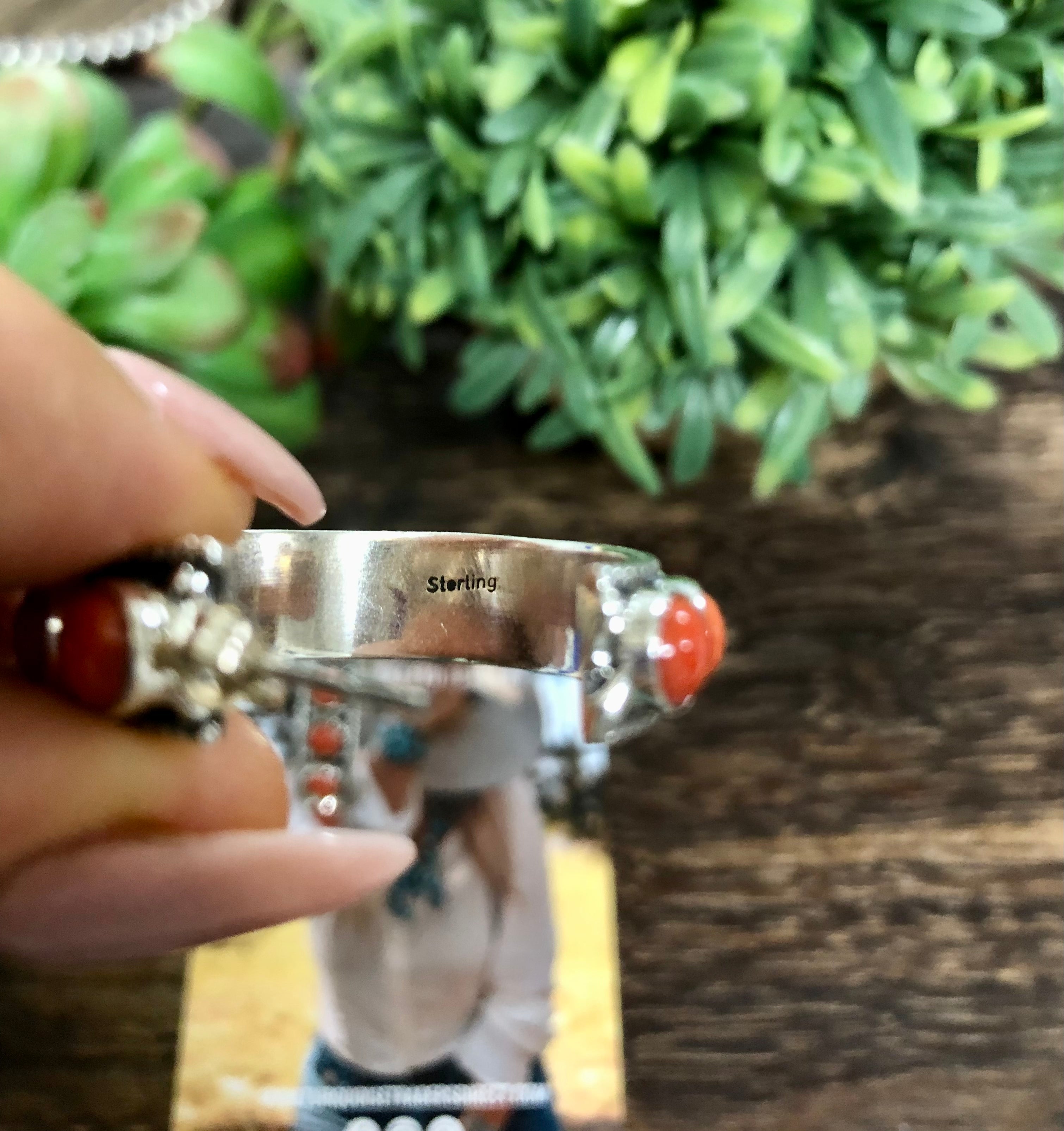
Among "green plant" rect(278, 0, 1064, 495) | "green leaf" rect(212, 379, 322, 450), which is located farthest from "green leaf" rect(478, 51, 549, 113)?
"green leaf" rect(212, 379, 322, 450)

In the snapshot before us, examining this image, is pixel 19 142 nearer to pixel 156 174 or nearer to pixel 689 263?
pixel 156 174

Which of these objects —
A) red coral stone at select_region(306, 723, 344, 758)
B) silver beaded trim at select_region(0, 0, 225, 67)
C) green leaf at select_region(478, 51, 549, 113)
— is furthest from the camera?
silver beaded trim at select_region(0, 0, 225, 67)

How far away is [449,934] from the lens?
501 millimetres

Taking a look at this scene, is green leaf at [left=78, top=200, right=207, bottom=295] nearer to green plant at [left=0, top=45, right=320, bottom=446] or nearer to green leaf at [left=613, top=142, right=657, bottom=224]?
green plant at [left=0, top=45, right=320, bottom=446]

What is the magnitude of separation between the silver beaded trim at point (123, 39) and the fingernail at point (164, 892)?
673 millimetres

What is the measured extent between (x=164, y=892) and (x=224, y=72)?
0.50 m

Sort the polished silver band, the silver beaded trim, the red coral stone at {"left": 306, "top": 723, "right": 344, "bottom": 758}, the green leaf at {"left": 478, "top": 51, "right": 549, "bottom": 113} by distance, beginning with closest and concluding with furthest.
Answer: the polished silver band < the green leaf at {"left": 478, "top": 51, "right": 549, "bottom": 113} < the red coral stone at {"left": 306, "top": 723, "right": 344, "bottom": 758} < the silver beaded trim

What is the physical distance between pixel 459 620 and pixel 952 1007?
345 millimetres

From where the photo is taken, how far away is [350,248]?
53 cm

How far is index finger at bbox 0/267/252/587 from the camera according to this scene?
0.21 metres

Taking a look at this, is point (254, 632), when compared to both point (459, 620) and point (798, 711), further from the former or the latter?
point (798, 711)

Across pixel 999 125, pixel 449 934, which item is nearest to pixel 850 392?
pixel 999 125

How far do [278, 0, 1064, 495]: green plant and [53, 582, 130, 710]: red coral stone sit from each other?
30 cm

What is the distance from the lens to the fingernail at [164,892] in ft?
0.89
